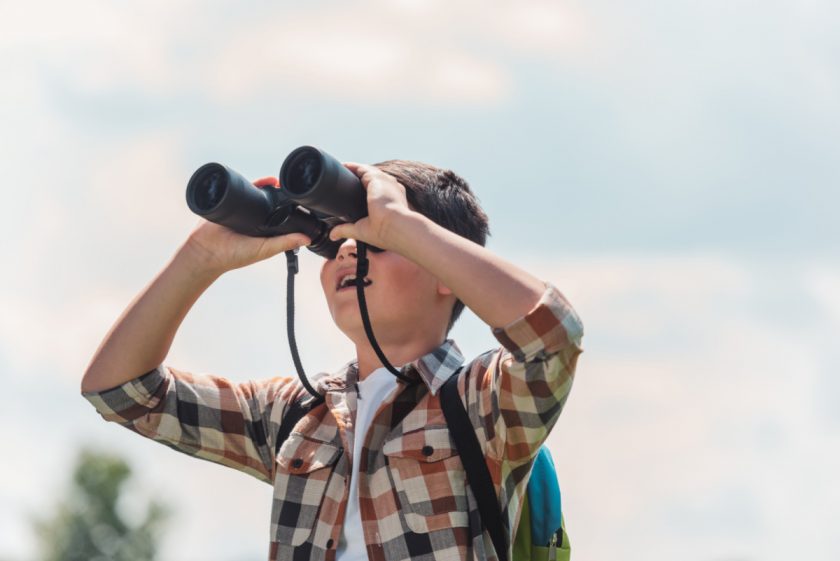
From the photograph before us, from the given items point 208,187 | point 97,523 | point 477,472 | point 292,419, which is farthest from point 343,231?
point 97,523

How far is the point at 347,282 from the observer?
4.25 meters

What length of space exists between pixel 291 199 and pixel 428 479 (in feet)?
2.91

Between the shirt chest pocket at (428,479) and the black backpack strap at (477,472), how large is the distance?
0.13 ft

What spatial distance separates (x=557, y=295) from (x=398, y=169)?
103cm

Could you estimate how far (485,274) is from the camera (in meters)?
Answer: 3.69

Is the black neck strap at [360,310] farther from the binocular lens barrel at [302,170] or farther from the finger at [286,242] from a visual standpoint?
the binocular lens barrel at [302,170]

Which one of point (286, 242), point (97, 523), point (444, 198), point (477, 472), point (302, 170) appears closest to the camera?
point (477, 472)

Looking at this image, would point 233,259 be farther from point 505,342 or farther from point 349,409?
point 505,342

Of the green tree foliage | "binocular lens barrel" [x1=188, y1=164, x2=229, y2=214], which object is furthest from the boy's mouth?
the green tree foliage

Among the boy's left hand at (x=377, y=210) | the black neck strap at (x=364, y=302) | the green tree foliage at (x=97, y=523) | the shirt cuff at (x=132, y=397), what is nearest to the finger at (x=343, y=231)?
the boy's left hand at (x=377, y=210)

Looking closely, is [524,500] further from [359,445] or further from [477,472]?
[359,445]

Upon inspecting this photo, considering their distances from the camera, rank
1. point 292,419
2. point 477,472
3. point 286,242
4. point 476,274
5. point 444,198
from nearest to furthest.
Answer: point 476,274 < point 477,472 < point 286,242 < point 292,419 < point 444,198

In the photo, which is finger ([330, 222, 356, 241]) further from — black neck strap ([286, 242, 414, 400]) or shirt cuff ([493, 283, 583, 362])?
shirt cuff ([493, 283, 583, 362])

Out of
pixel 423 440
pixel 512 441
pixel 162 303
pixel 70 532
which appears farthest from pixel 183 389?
pixel 70 532
